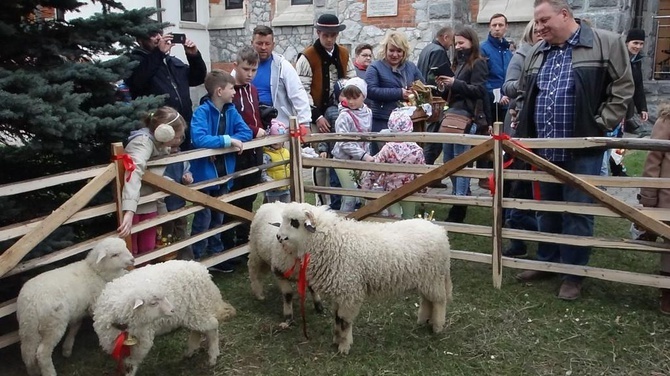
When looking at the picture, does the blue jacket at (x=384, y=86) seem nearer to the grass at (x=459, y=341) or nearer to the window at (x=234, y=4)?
the grass at (x=459, y=341)

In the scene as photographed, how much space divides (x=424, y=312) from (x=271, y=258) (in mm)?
1291

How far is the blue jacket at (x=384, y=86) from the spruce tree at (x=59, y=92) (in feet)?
10.4

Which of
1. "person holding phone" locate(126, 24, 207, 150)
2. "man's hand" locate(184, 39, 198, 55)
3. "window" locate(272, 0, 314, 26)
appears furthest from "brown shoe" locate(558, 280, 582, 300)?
"window" locate(272, 0, 314, 26)

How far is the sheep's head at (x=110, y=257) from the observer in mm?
4211

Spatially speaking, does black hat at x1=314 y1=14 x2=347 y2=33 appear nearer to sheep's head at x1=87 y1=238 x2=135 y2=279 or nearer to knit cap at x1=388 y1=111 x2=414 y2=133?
knit cap at x1=388 y1=111 x2=414 y2=133

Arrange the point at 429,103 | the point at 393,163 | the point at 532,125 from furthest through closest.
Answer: the point at 429,103 → the point at 393,163 → the point at 532,125

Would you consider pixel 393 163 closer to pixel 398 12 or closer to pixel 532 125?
pixel 532 125

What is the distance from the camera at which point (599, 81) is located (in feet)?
16.7

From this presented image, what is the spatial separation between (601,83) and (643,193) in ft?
3.26

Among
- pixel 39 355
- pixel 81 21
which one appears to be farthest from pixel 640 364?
pixel 81 21

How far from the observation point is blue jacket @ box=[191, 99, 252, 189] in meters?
5.55

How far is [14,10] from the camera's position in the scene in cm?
447

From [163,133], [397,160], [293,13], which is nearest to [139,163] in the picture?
[163,133]

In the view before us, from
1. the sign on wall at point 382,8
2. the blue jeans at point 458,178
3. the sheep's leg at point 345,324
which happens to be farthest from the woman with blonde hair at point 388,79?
the sign on wall at point 382,8
